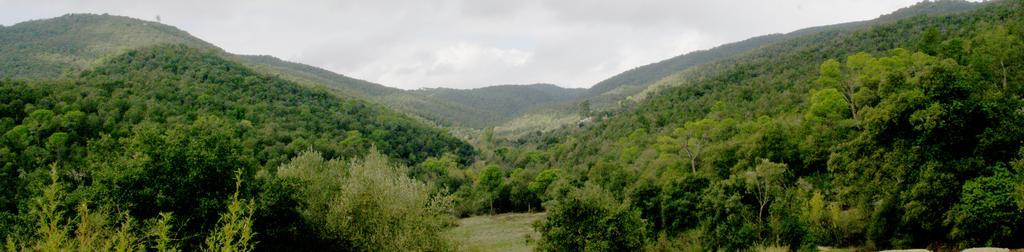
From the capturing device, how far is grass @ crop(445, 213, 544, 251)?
172ft

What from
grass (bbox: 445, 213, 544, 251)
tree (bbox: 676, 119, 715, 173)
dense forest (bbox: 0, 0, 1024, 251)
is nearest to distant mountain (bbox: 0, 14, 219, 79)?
dense forest (bbox: 0, 0, 1024, 251)

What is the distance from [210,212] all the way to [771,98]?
75871mm

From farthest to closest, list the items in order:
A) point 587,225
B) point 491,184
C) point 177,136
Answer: point 491,184 → point 587,225 → point 177,136

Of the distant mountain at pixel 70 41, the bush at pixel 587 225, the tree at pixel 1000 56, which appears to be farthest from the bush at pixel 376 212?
the distant mountain at pixel 70 41

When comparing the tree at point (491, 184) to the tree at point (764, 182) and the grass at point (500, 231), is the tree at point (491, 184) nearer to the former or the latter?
the grass at point (500, 231)

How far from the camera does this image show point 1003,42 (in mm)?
46781

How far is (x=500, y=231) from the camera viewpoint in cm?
6769

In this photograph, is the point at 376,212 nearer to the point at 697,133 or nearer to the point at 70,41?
the point at 697,133

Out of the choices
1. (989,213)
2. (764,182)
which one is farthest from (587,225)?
(989,213)

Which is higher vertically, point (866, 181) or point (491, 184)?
point (866, 181)

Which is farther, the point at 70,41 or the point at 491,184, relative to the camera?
the point at 70,41

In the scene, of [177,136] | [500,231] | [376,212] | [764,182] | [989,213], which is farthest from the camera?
[500,231]

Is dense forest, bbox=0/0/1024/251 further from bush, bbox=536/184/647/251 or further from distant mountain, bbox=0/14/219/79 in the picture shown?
distant mountain, bbox=0/14/219/79

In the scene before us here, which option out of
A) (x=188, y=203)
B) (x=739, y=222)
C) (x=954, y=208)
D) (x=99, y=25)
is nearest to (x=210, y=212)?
(x=188, y=203)
